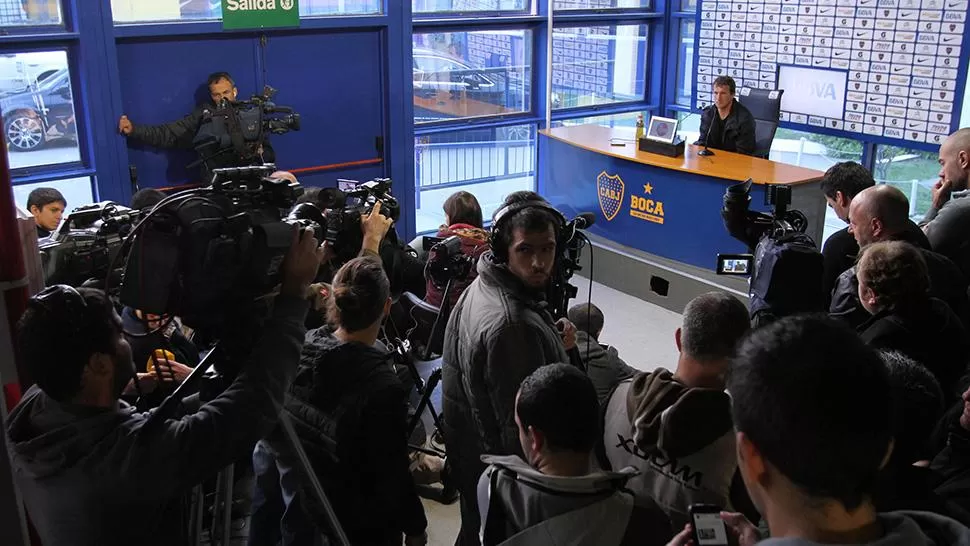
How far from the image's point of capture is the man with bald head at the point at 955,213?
3547 mm

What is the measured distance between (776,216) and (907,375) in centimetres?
143

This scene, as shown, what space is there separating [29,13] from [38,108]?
0.59 m

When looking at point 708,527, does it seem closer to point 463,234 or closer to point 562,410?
point 562,410

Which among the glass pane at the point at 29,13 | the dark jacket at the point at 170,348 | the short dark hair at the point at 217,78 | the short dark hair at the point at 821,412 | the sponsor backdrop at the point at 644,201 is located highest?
the glass pane at the point at 29,13

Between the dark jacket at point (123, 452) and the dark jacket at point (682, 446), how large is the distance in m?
0.83

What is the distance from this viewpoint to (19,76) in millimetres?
5590

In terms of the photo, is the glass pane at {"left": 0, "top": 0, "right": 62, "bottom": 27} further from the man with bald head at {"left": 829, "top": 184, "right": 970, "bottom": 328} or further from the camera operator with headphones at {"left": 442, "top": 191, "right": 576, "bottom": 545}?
the man with bald head at {"left": 829, "top": 184, "right": 970, "bottom": 328}

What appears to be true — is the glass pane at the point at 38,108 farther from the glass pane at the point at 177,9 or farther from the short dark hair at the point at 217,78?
the short dark hair at the point at 217,78

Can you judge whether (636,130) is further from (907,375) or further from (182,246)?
(182,246)

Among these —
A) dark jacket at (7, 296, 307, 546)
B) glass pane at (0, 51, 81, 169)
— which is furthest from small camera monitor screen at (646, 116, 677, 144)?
dark jacket at (7, 296, 307, 546)

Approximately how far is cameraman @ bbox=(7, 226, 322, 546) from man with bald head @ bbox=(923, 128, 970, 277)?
2.90m

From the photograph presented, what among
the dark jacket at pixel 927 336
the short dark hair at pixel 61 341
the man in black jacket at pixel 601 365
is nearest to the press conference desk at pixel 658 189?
the man in black jacket at pixel 601 365

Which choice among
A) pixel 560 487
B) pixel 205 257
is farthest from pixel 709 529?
pixel 205 257

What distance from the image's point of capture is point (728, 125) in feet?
22.7
